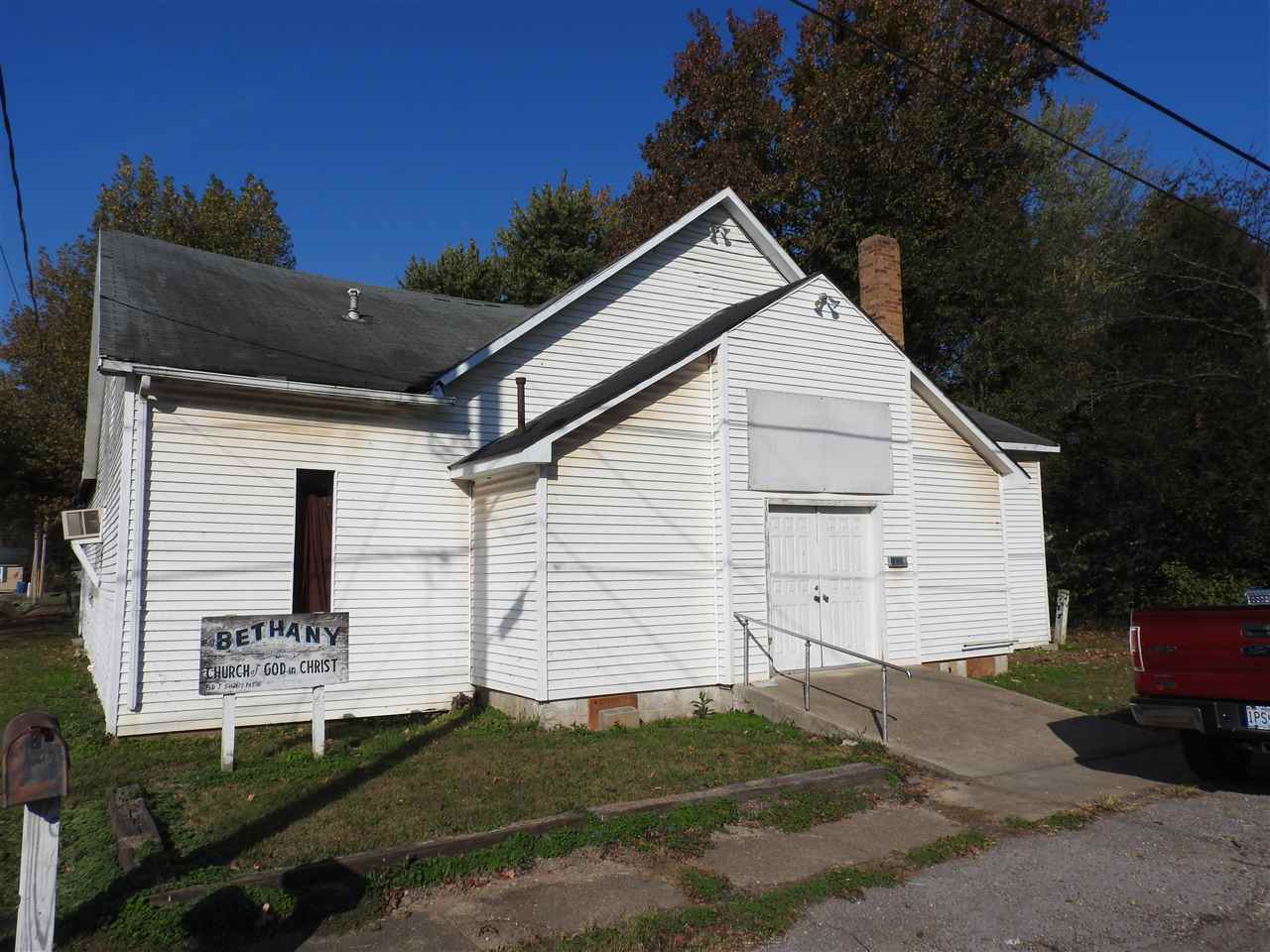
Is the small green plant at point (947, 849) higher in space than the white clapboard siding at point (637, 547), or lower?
lower

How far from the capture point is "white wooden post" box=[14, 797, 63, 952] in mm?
4012

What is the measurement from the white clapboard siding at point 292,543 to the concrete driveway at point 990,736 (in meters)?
4.12

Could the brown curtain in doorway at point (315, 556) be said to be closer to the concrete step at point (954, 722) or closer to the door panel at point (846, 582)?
the concrete step at point (954, 722)

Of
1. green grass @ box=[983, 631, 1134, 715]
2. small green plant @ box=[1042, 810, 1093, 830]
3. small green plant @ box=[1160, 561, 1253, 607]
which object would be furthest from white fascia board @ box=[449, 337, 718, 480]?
small green plant @ box=[1160, 561, 1253, 607]

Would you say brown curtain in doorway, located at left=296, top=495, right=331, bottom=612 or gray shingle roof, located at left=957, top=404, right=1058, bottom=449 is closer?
brown curtain in doorway, located at left=296, top=495, right=331, bottom=612

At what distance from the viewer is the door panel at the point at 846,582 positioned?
11984 mm

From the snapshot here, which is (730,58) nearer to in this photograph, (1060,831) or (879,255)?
(879,255)

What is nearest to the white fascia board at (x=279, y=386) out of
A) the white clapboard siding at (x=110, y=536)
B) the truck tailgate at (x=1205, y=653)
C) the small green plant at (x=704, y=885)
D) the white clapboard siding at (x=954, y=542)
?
the white clapboard siding at (x=110, y=536)

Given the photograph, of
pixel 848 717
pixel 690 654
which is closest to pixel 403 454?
pixel 690 654

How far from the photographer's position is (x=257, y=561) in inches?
409

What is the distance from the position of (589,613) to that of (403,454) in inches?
128

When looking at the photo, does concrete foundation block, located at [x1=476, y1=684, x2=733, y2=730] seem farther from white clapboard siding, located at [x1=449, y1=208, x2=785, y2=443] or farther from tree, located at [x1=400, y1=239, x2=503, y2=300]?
tree, located at [x1=400, y1=239, x2=503, y2=300]

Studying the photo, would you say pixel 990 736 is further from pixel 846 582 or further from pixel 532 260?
pixel 532 260

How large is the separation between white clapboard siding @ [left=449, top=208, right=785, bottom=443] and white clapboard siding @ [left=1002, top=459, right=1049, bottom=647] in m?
6.53
